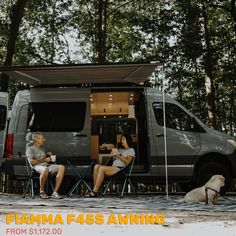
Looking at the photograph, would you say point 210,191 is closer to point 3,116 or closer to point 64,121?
point 64,121

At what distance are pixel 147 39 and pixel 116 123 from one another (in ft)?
25.2

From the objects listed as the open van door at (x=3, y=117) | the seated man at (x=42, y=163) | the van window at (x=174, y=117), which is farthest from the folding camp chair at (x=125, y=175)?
the open van door at (x=3, y=117)

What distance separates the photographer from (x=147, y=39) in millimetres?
18547

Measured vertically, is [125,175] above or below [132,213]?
above

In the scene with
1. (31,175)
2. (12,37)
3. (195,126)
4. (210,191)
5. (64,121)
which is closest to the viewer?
(210,191)

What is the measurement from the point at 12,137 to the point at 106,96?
135 inches

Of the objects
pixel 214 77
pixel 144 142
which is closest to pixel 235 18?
pixel 214 77

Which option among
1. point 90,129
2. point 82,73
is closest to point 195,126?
point 90,129

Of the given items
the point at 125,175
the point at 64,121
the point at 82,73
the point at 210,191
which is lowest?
the point at 210,191

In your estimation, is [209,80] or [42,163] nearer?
[42,163]

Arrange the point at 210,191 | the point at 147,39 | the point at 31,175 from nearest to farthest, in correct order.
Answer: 1. the point at 210,191
2. the point at 31,175
3. the point at 147,39

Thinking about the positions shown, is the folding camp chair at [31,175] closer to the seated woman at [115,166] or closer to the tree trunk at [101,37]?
the seated woman at [115,166]

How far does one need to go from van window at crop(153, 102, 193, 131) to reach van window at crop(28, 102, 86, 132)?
1625 millimetres

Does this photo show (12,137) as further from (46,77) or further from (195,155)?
(195,155)
